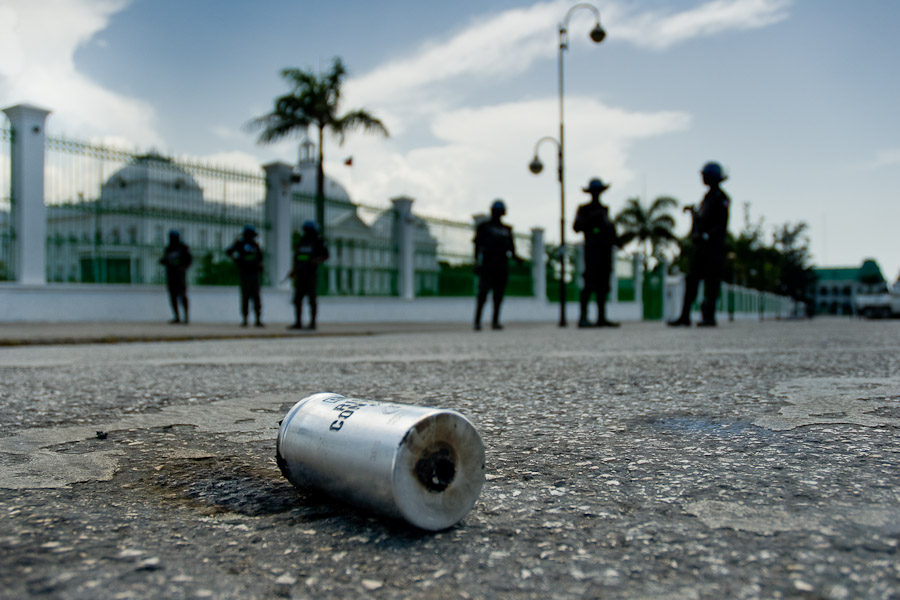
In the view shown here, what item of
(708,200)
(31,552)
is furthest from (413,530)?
(708,200)

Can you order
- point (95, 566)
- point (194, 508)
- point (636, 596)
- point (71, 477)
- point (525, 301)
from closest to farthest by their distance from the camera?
point (636, 596) < point (95, 566) < point (194, 508) < point (71, 477) < point (525, 301)

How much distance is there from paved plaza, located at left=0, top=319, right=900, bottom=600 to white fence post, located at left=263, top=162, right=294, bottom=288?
41.6ft

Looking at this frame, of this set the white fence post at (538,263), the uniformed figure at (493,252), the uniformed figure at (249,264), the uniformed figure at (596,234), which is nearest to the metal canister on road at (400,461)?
the uniformed figure at (596,234)

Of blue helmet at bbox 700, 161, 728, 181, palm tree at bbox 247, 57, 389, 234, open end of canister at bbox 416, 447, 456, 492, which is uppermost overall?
palm tree at bbox 247, 57, 389, 234

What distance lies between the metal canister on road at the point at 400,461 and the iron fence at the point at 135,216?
12.4 meters

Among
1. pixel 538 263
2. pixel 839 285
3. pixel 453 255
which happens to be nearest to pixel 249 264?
pixel 453 255

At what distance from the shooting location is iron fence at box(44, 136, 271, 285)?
12.1 meters

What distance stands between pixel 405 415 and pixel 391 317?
16.8 meters

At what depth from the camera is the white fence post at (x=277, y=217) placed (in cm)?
1534

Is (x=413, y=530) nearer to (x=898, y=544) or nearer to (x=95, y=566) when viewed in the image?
(x=95, y=566)

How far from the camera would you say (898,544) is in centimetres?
107

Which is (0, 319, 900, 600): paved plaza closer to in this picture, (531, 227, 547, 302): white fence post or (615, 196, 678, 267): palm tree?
(531, 227, 547, 302): white fence post

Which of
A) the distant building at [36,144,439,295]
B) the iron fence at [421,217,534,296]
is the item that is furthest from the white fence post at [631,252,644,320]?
the distant building at [36,144,439,295]

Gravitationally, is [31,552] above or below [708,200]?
below
